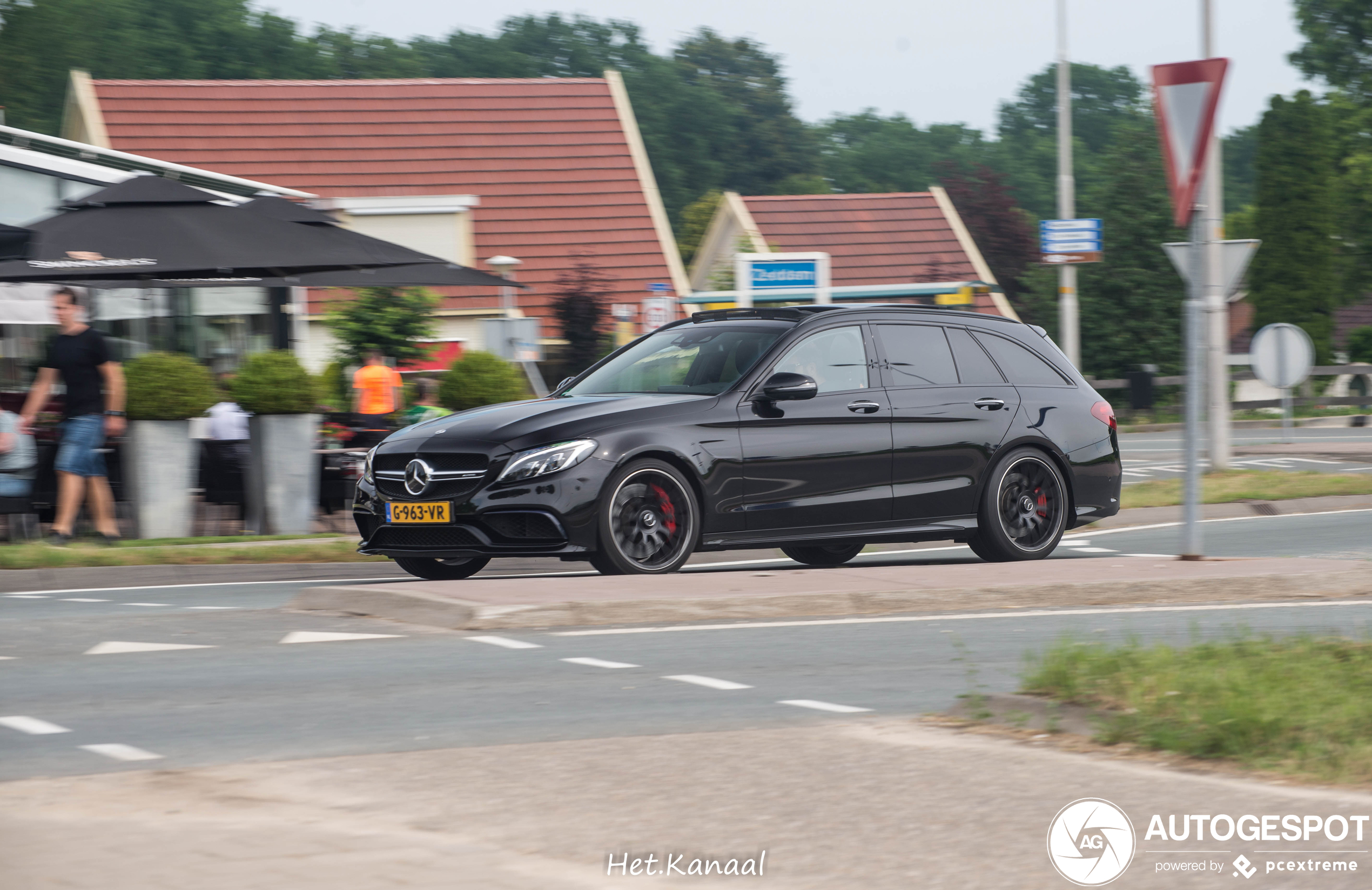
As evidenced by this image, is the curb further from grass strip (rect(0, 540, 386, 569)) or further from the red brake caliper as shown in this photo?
grass strip (rect(0, 540, 386, 569))

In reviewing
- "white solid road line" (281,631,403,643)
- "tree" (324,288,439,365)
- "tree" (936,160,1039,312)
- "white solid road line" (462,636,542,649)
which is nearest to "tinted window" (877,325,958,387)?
"white solid road line" (462,636,542,649)

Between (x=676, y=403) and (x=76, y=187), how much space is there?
524 inches

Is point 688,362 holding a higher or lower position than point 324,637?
higher

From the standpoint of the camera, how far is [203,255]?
47.6ft

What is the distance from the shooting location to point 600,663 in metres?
7.62

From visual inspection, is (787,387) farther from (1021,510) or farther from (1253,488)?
(1253,488)

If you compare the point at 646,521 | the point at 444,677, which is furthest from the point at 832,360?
the point at 444,677

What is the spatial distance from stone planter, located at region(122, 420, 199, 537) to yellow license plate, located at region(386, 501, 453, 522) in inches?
173

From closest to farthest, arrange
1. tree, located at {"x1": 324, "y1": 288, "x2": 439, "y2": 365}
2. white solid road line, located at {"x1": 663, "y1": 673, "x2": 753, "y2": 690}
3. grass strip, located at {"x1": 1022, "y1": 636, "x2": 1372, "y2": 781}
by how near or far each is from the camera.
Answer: grass strip, located at {"x1": 1022, "y1": 636, "x2": 1372, "y2": 781} < white solid road line, located at {"x1": 663, "y1": 673, "x2": 753, "y2": 690} < tree, located at {"x1": 324, "y1": 288, "x2": 439, "y2": 365}

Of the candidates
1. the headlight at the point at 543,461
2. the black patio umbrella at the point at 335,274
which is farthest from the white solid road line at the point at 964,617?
the black patio umbrella at the point at 335,274

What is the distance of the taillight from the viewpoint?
12.4 meters

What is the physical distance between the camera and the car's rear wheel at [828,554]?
12.6m

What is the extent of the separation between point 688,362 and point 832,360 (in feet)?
3.00

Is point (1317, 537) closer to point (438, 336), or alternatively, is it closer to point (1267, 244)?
point (438, 336)
